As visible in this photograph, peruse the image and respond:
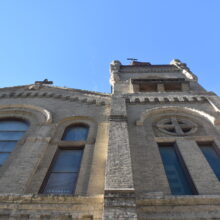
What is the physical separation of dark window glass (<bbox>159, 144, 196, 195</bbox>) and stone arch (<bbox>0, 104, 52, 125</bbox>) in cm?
470

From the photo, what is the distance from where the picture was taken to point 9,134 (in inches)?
399

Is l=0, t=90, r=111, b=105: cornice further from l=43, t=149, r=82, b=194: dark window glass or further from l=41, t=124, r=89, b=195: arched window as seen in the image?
l=43, t=149, r=82, b=194: dark window glass

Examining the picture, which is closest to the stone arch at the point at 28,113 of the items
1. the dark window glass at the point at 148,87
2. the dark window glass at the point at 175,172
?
the dark window glass at the point at 175,172

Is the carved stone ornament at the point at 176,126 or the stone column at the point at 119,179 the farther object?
the carved stone ornament at the point at 176,126

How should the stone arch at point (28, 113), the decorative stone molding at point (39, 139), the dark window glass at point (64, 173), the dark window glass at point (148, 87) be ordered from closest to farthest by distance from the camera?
the dark window glass at point (64, 173) < the decorative stone molding at point (39, 139) < the stone arch at point (28, 113) < the dark window glass at point (148, 87)

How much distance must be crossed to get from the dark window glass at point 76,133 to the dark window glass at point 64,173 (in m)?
0.85

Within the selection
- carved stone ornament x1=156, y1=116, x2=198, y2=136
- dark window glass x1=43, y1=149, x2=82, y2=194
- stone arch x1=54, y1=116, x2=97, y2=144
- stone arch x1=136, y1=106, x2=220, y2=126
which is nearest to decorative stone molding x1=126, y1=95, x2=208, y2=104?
stone arch x1=136, y1=106, x2=220, y2=126

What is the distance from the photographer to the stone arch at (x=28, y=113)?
1062 cm

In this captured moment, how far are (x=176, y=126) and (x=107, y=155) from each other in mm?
4092

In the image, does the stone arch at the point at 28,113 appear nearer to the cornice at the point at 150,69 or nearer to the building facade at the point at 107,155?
the building facade at the point at 107,155

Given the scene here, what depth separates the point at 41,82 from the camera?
50.7 ft

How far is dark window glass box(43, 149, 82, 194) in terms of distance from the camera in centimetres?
714

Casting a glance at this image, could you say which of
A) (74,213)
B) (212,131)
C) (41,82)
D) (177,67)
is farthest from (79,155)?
(177,67)

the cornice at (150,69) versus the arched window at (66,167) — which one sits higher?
the cornice at (150,69)
